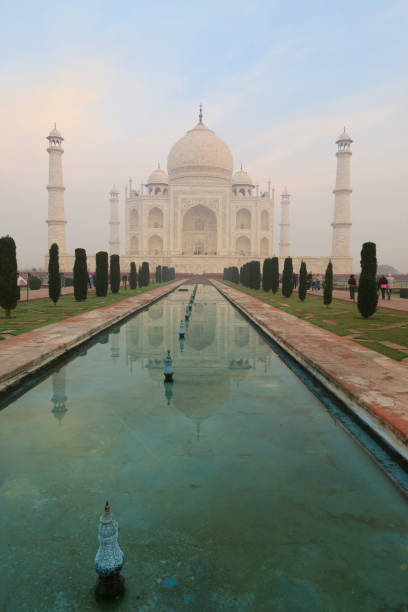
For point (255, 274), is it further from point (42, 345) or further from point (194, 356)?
point (42, 345)

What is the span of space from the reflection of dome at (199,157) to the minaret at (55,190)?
14.4m

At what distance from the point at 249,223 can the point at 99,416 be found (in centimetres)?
4935

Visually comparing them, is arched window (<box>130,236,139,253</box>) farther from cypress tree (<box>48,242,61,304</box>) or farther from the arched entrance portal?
cypress tree (<box>48,242,61,304</box>)

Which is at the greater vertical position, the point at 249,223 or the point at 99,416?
the point at 249,223

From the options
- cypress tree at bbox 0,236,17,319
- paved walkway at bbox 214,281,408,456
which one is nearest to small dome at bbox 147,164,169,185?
cypress tree at bbox 0,236,17,319

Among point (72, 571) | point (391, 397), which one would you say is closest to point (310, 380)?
point (391, 397)

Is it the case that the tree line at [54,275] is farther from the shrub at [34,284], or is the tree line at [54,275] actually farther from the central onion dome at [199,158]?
the central onion dome at [199,158]

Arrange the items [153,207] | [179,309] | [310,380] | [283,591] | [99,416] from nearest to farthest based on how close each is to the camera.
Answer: [283,591], [99,416], [310,380], [179,309], [153,207]

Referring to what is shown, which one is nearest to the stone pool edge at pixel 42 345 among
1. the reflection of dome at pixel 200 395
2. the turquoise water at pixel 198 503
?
the turquoise water at pixel 198 503

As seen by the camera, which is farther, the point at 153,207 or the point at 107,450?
the point at 153,207

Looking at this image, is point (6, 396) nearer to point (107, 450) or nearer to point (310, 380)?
point (107, 450)

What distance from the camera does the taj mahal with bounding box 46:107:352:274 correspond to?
4366 cm

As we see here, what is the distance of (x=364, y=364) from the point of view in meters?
4.97

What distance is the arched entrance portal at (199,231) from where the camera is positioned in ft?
171
